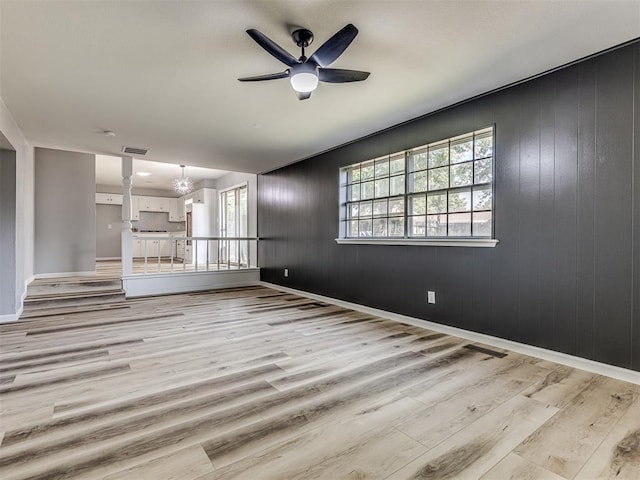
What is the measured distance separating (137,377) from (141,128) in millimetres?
3228

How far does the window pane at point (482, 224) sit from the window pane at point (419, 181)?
0.72 meters

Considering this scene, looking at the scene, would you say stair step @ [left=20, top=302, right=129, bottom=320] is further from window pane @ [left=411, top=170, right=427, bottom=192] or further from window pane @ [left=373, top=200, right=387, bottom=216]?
window pane @ [left=411, top=170, right=427, bottom=192]

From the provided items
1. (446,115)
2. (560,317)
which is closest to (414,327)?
(560,317)

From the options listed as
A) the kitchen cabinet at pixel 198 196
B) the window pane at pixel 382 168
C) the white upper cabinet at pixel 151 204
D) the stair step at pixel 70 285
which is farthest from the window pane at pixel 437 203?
the white upper cabinet at pixel 151 204

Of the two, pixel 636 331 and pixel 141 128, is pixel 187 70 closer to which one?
pixel 141 128

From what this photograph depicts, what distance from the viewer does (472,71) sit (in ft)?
9.19

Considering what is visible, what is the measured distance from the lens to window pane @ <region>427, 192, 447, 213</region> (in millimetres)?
3586

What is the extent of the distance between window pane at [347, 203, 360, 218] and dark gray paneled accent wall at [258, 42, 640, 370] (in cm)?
97

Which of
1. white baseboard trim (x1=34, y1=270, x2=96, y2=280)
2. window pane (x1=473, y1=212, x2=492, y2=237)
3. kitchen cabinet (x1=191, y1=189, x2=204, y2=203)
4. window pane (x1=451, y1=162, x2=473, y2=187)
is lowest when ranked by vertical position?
white baseboard trim (x1=34, y1=270, x2=96, y2=280)

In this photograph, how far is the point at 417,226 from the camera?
3918 mm

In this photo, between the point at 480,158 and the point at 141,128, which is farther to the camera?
the point at 141,128

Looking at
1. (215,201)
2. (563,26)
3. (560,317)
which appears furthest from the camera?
(215,201)

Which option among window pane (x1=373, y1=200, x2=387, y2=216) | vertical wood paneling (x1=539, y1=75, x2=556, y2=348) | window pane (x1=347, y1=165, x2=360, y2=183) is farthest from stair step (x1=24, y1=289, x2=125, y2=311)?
vertical wood paneling (x1=539, y1=75, x2=556, y2=348)

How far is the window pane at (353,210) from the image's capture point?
4.79m
